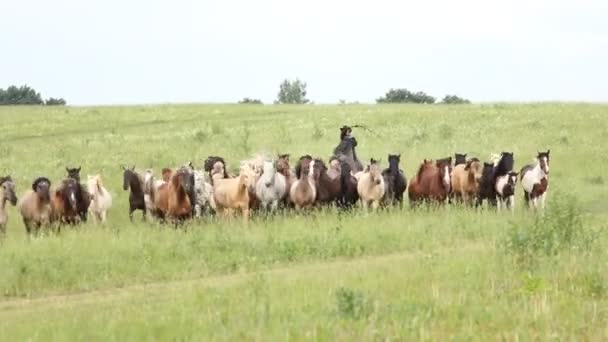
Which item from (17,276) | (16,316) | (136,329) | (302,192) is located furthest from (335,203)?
(136,329)

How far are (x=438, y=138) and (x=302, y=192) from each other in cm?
1887

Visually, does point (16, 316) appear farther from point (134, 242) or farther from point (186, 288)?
point (134, 242)

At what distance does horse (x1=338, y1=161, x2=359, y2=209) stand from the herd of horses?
0.02 metres

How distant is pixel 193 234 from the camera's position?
1794 cm

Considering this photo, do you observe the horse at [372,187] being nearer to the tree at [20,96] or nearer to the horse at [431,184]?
the horse at [431,184]

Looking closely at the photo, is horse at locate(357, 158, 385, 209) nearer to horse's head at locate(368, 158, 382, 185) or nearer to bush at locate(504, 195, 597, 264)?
horse's head at locate(368, 158, 382, 185)

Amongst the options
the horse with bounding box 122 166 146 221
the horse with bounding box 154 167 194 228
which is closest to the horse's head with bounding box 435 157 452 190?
the horse with bounding box 154 167 194 228

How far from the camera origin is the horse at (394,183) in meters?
23.8

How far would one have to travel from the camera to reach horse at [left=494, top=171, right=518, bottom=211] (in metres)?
22.8

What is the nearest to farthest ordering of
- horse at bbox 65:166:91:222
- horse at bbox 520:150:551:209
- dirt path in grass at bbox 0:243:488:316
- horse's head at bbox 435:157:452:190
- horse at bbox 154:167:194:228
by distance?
dirt path in grass at bbox 0:243:488:316 → horse at bbox 154:167:194:228 → horse at bbox 65:166:91:222 → horse at bbox 520:150:551:209 → horse's head at bbox 435:157:452:190

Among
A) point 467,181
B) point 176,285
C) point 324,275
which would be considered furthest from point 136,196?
point 324,275

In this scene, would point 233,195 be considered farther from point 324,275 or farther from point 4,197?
point 324,275

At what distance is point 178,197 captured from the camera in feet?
69.1

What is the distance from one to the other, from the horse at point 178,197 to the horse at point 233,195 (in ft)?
3.32
